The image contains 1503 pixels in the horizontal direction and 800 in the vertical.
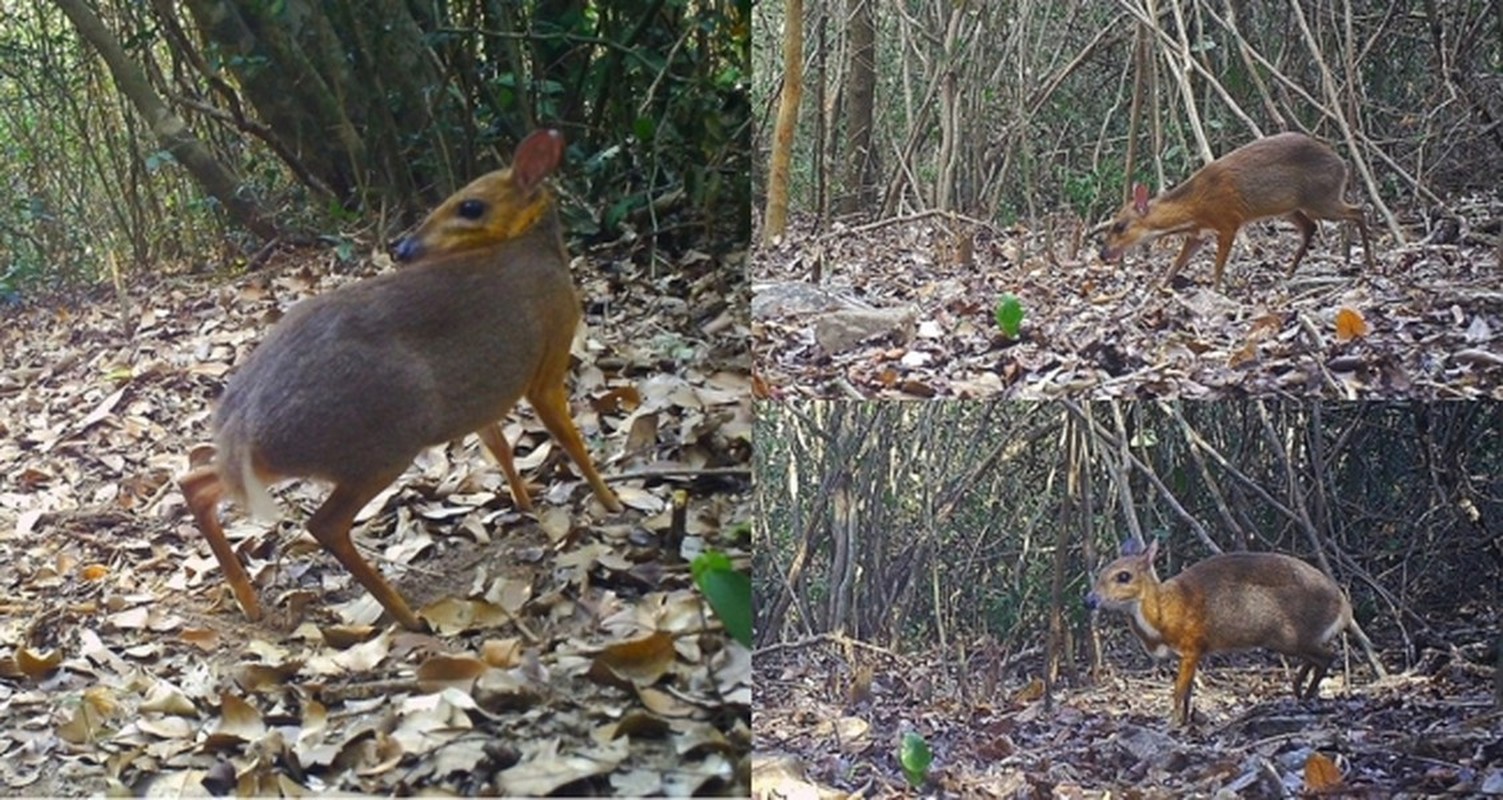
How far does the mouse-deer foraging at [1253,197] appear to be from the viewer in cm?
236

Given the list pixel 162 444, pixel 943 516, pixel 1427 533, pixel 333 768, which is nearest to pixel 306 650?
pixel 333 768

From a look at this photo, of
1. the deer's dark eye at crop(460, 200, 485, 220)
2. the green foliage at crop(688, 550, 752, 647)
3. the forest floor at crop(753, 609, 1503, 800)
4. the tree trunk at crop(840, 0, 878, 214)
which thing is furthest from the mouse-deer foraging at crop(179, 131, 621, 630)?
the forest floor at crop(753, 609, 1503, 800)

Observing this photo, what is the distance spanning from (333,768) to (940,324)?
116 centimetres

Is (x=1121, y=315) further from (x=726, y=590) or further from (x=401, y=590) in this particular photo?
(x=401, y=590)

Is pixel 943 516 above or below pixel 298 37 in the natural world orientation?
below

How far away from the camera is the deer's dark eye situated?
257cm

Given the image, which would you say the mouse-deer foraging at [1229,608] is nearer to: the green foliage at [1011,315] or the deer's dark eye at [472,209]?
the green foliage at [1011,315]

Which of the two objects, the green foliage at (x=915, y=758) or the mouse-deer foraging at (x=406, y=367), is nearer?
the mouse-deer foraging at (x=406, y=367)

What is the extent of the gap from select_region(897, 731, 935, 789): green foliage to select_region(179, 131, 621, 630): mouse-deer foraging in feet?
2.48

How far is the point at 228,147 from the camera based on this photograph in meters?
2.67

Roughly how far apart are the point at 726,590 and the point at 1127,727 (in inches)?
27.2

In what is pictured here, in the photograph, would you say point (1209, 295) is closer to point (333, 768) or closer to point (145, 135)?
point (333, 768)

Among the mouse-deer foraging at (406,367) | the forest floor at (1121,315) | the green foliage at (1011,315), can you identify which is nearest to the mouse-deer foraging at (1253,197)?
the forest floor at (1121,315)

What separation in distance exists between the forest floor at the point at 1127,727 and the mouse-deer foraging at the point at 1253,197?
69 cm
